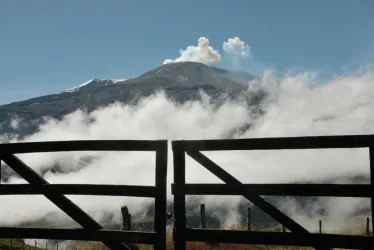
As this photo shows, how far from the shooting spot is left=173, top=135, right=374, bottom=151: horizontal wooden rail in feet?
21.4

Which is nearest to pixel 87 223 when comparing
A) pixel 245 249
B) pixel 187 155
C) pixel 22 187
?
pixel 22 187

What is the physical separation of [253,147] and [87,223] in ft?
10.0

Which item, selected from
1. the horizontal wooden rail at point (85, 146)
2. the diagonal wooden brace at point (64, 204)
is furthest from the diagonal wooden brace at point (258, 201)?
the diagonal wooden brace at point (64, 204)

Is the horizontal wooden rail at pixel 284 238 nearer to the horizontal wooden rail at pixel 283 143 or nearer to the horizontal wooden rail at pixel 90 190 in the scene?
the horizontal wooden rail at pixel 90 190

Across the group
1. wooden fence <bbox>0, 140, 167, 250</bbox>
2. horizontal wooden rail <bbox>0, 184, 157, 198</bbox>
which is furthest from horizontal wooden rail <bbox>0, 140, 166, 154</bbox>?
horizontal wooden rail <bbox>0, 184, 157, 198</bbox>

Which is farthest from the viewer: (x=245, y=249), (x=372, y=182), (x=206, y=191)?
(x=245, y=249)

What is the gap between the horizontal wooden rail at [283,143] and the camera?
6523mm

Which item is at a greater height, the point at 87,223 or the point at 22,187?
the point at 22,187

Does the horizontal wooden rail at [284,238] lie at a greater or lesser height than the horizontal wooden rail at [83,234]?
lesser

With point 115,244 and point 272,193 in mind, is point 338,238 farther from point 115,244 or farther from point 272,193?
point 115,244

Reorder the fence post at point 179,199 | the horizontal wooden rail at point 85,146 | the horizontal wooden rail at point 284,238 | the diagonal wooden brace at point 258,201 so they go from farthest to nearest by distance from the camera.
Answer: the horizontal wooden rail at point 85,146 < the fence post at point 179,199 < the diagonal wooden brace at point 258,201 < the horizontal wooden rail at point 284,238

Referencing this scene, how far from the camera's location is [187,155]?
7242 mm

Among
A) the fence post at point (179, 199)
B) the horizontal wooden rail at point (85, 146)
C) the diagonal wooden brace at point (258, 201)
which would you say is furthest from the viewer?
the horizontal wooden rail at point (85, 146)

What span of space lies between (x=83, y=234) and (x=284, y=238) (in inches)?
131
